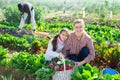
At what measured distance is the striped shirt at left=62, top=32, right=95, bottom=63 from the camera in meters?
6.83

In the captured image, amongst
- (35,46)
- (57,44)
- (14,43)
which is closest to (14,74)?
(57,44)

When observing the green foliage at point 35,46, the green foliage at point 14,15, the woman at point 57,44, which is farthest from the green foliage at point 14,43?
the green foliage at point 14,15

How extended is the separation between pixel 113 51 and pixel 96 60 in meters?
0.45

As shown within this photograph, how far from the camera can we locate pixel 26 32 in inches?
552

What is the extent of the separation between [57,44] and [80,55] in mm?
477

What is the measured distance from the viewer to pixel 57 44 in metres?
6.91

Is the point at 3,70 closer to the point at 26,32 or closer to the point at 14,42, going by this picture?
the point at 14,42

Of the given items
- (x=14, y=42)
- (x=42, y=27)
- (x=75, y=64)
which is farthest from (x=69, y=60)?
(x=42, y=27)

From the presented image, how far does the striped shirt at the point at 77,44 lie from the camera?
6832mm

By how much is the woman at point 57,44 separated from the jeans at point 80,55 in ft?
0.85

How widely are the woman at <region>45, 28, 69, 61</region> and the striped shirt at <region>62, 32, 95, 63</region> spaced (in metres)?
0.09

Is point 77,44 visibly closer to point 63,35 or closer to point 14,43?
point 63,35

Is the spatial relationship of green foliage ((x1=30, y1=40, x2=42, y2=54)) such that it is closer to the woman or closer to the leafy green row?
the woman

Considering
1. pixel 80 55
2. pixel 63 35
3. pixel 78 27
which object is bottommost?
pixel 80 55
